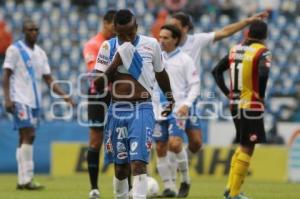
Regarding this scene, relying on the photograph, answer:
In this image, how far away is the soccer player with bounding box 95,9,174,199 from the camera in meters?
9.48

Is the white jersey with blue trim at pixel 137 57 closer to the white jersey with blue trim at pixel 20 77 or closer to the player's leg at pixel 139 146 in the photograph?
the player's leg at pixel 139 146

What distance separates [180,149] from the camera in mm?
12781

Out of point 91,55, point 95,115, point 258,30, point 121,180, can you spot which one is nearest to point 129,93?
point 121,180

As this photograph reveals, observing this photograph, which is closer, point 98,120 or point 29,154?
point 98,120

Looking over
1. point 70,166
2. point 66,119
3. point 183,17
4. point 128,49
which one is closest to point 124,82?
point 128,49

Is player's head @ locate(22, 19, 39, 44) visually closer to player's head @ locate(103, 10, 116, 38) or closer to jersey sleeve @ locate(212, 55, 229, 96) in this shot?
player's head @ locate(103, 10, 116, 38)

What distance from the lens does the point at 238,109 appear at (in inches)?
451

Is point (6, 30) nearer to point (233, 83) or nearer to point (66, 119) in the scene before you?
point (66, 119)

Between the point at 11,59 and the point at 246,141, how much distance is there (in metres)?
4.46

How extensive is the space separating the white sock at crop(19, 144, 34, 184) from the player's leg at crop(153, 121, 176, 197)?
2208 mm

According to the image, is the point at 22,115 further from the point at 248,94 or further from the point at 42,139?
the point at 42,139

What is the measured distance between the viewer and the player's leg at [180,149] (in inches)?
502

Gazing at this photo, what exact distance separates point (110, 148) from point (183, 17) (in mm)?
4236

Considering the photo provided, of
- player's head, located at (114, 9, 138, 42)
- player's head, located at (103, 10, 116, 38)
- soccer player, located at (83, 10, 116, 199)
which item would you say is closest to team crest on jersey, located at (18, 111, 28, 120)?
soccer player, located at (83, 10, 116, 199)
